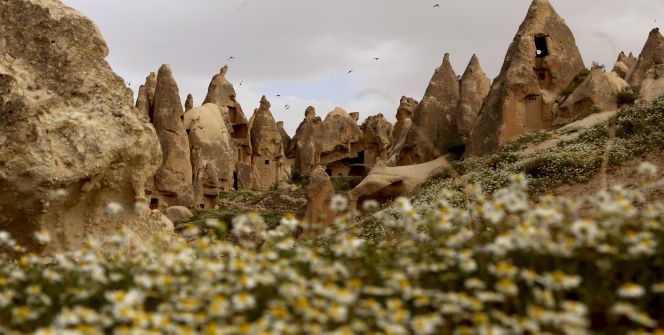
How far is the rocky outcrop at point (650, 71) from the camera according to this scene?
23.7 metres

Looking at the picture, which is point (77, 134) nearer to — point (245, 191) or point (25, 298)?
point (25, 298)

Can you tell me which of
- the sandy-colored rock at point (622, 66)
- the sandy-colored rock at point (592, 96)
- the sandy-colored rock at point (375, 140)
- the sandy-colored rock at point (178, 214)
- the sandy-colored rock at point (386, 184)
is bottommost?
the sandy-colored rock at point (178, 214)

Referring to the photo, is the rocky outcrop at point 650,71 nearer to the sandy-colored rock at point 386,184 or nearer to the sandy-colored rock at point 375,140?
the sandy-colored rock at point 386,184

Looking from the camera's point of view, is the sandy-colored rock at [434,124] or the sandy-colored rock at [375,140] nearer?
the sandy-colored rock at [434,124]

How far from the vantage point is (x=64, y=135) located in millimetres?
8219

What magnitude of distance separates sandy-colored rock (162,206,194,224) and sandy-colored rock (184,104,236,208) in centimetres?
468

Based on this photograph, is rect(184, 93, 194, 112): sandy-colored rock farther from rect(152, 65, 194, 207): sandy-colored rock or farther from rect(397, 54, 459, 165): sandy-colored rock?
rect(397, 54, 459, 165): sandy-colored rock

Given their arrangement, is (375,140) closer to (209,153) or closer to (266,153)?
(266,153)

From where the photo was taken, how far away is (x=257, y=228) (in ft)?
15.0

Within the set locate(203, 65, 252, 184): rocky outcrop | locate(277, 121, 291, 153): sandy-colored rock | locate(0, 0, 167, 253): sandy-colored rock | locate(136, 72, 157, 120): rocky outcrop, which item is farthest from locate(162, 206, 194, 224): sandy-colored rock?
locate(277, 121, 291, 153): sandy-colored rock

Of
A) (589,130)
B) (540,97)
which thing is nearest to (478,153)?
(540,97)

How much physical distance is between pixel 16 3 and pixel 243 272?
6537mm

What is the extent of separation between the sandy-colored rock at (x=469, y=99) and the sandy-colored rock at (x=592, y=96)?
3892mm

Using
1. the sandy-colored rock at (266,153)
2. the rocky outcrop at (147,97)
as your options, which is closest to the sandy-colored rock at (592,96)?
the rocky outcrop at (147,97)
